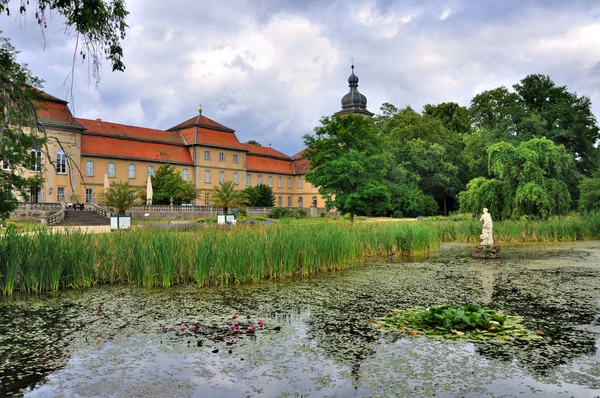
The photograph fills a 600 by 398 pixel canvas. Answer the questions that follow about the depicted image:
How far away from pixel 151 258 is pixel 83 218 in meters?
22.6

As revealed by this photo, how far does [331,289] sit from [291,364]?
12.5 feet

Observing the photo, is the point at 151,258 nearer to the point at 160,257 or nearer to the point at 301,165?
the point at 160,257

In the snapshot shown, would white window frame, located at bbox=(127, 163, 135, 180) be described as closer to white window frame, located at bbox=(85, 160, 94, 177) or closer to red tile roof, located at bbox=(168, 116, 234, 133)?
white window frame, located at bbox=(85, 160, 94, 177)

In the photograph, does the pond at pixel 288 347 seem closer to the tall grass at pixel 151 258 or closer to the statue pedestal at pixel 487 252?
the tall grass at pixel 151 258

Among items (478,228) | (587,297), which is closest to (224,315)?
(587,297)

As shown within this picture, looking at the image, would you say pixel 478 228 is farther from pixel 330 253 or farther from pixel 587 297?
pixel 587 297

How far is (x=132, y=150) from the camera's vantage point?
43219 millimetres

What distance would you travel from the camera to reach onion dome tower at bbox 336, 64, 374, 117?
189 feet

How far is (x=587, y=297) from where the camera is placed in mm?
7184

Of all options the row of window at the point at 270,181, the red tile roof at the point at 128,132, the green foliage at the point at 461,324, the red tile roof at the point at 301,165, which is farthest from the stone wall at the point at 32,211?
the red tile roof at the point at 301,165

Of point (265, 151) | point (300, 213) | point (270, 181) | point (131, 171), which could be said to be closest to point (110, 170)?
point (131, 171)

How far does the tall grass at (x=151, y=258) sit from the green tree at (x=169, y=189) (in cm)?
2923

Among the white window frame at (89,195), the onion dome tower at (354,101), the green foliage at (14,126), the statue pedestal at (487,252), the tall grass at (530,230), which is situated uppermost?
the onion dome tower at (354,101)

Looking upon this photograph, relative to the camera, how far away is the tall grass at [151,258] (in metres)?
7.89
